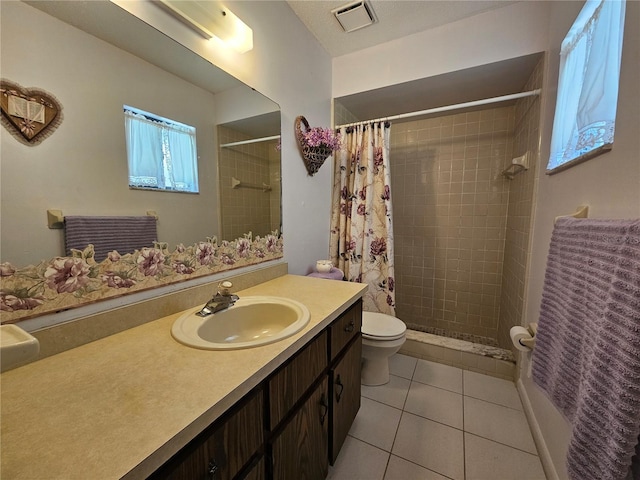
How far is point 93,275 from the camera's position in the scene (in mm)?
769

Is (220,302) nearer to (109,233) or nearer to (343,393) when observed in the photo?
(109,233)

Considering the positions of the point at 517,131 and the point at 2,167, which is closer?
the point at 2,167

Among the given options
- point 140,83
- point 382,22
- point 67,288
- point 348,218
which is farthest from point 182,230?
point 382,22

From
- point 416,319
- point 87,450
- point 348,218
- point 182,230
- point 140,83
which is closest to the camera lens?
point 87,450

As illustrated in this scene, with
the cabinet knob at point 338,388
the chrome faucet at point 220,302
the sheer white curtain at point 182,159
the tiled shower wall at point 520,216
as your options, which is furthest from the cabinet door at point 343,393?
the tiled shower wall at point 520,216

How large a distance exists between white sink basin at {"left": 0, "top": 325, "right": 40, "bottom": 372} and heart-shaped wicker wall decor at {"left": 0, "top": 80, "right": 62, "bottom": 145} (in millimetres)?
512

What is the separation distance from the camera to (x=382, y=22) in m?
1.67

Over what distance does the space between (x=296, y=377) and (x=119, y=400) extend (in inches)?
17.5

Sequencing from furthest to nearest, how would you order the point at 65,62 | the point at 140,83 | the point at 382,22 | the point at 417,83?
the point at 417,83 → the point at 382,22 → the point at 140,83 → the point at 65,62

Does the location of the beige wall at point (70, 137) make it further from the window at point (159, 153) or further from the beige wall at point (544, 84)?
the beige wall at point (544, 84)

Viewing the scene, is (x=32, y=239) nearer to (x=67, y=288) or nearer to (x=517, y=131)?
(x=67, y=288)

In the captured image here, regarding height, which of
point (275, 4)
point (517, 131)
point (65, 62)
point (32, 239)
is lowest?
point (32, 239)

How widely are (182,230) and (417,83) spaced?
74.4 inches

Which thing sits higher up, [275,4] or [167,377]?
[275,4]
